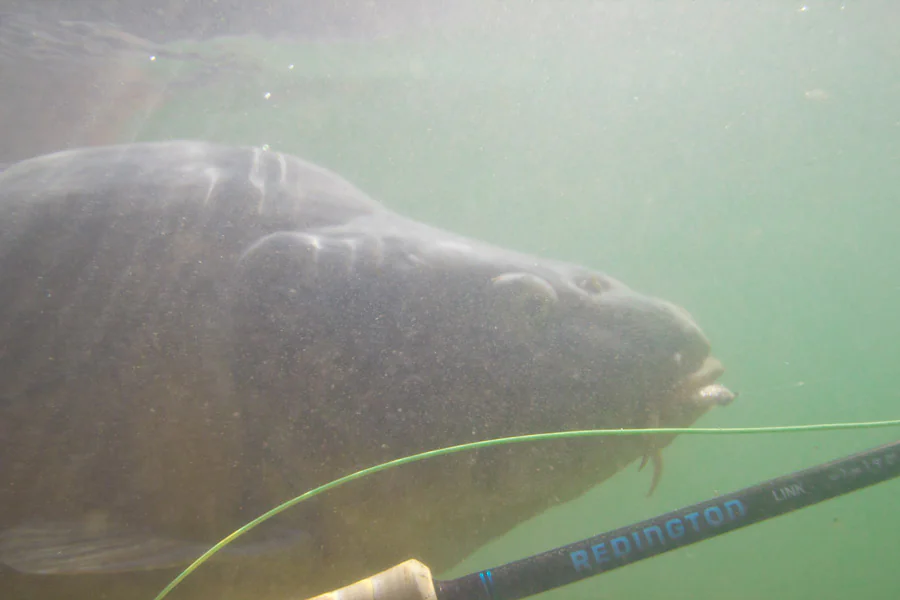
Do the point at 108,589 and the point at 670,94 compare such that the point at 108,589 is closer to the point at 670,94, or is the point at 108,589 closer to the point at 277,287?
the point at 277,287

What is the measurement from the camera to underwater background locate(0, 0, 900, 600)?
13203mm

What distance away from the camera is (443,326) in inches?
90.6

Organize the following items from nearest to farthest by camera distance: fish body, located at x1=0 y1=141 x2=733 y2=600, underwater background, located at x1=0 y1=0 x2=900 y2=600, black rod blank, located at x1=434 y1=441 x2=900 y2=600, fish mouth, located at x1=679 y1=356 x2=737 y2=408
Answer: black rod blank, located at x1=434 y1=441 x2=900 y2=600
fish body, located at x1=0 y1=141 x2=733 y2=600
fish mouth, located at x1=679 y1=356 x2=737 y2=408
underwater background, located at x1=0 y1=0 x2=900 y2=600

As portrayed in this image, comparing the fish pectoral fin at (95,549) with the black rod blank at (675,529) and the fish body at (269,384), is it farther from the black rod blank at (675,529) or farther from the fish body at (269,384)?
the black rod blank at (675,529)

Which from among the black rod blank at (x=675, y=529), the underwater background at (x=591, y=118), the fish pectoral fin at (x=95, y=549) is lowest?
the black rod blank at (x=675, y=529)

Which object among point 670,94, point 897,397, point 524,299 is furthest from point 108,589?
point 897,397

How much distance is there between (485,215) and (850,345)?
6562 cm

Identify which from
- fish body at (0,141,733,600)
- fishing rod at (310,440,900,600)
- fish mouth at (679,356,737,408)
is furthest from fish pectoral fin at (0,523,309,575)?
fish mouth at (679,356,737,408)

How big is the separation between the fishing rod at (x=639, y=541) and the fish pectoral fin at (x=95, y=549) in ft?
1.85

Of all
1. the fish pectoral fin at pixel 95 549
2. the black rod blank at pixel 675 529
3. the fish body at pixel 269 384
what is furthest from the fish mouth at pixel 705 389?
the fish pectoral fin at pixel 95 549

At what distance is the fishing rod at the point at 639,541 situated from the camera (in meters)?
1.36

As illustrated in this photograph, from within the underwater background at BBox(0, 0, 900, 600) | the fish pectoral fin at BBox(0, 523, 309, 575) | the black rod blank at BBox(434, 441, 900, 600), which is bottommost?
the black rod blank at BBox(434, 441, 900, 600)

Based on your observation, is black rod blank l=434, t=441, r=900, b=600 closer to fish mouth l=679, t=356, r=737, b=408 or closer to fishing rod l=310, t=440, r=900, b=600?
fishing rod l=310, t=440, r=900, b=600

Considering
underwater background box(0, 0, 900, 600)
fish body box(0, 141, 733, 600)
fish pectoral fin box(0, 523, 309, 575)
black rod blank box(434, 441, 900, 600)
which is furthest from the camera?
underwater background box(0, 0, 900, 600)
